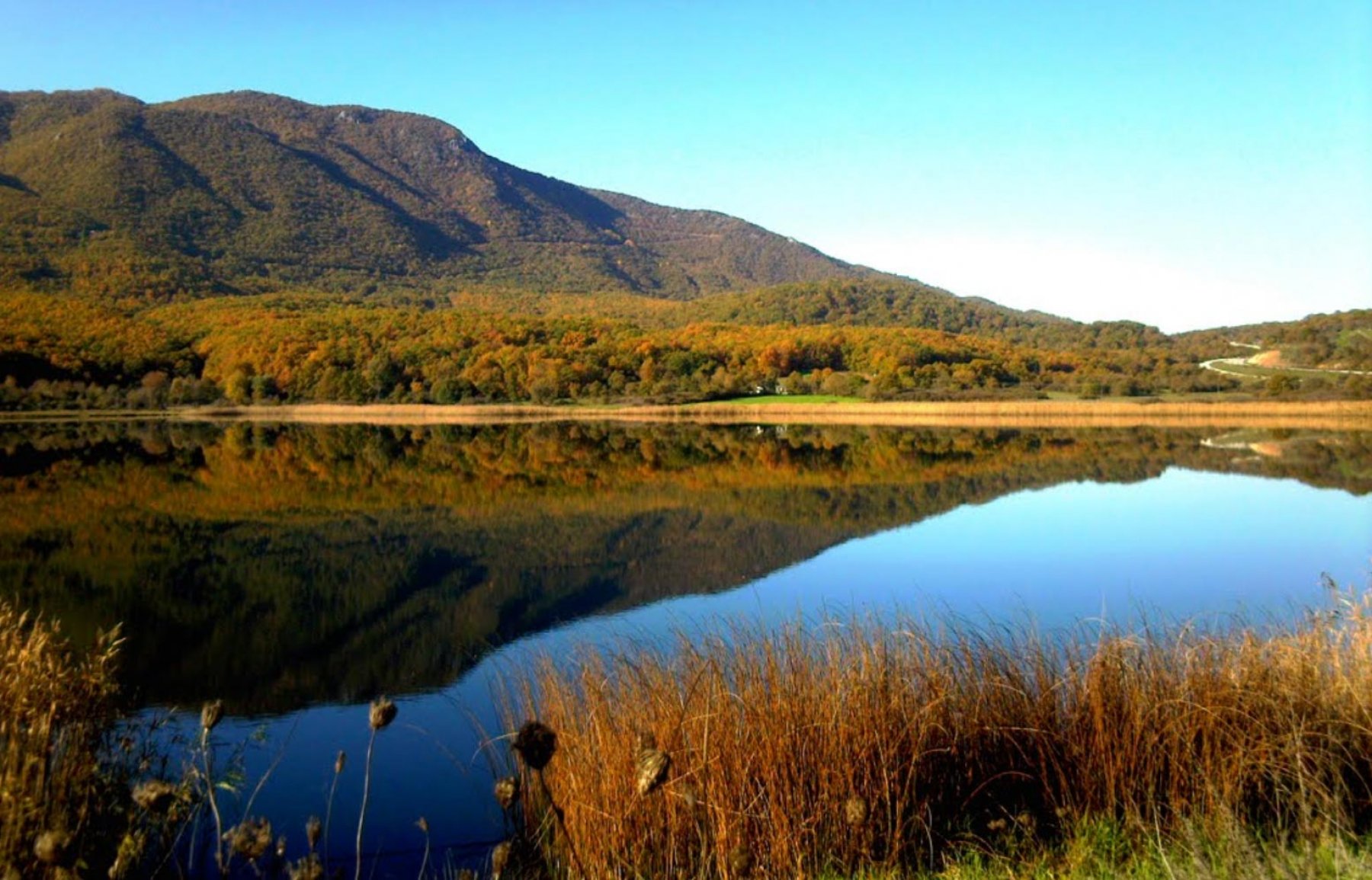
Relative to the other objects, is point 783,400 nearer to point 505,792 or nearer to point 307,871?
point 505,792

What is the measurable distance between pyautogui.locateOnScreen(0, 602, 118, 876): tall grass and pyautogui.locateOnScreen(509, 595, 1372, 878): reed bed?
1896 millimetres

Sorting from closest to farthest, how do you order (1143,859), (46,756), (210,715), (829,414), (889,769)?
(210,715) → (46,756) → (1143,859) → (889,769) → (829,414)

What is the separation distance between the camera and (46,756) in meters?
4.00

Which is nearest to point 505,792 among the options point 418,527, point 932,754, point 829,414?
point 932,754

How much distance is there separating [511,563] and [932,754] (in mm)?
10172

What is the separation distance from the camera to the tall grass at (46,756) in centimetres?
361

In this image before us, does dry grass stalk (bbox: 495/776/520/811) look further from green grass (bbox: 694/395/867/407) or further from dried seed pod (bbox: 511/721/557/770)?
green grass (bbox: 694/395/867/407)

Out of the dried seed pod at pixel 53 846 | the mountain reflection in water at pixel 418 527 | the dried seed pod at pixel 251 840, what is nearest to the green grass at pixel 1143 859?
the dried seed pod at pixel 251 840

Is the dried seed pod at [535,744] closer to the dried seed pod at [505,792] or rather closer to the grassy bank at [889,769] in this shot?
the dried seed pod at [505,792]

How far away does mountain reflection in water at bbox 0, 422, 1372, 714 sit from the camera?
388 inches

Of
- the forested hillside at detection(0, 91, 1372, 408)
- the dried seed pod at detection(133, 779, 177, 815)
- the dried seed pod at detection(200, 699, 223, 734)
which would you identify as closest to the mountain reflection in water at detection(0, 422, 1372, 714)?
the dried seed pod at detection(200, 699, 223, 734)

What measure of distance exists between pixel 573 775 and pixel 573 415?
63905 mm

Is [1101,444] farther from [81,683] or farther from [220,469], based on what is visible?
[81,683]

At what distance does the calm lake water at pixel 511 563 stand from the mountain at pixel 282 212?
86.6 meters
